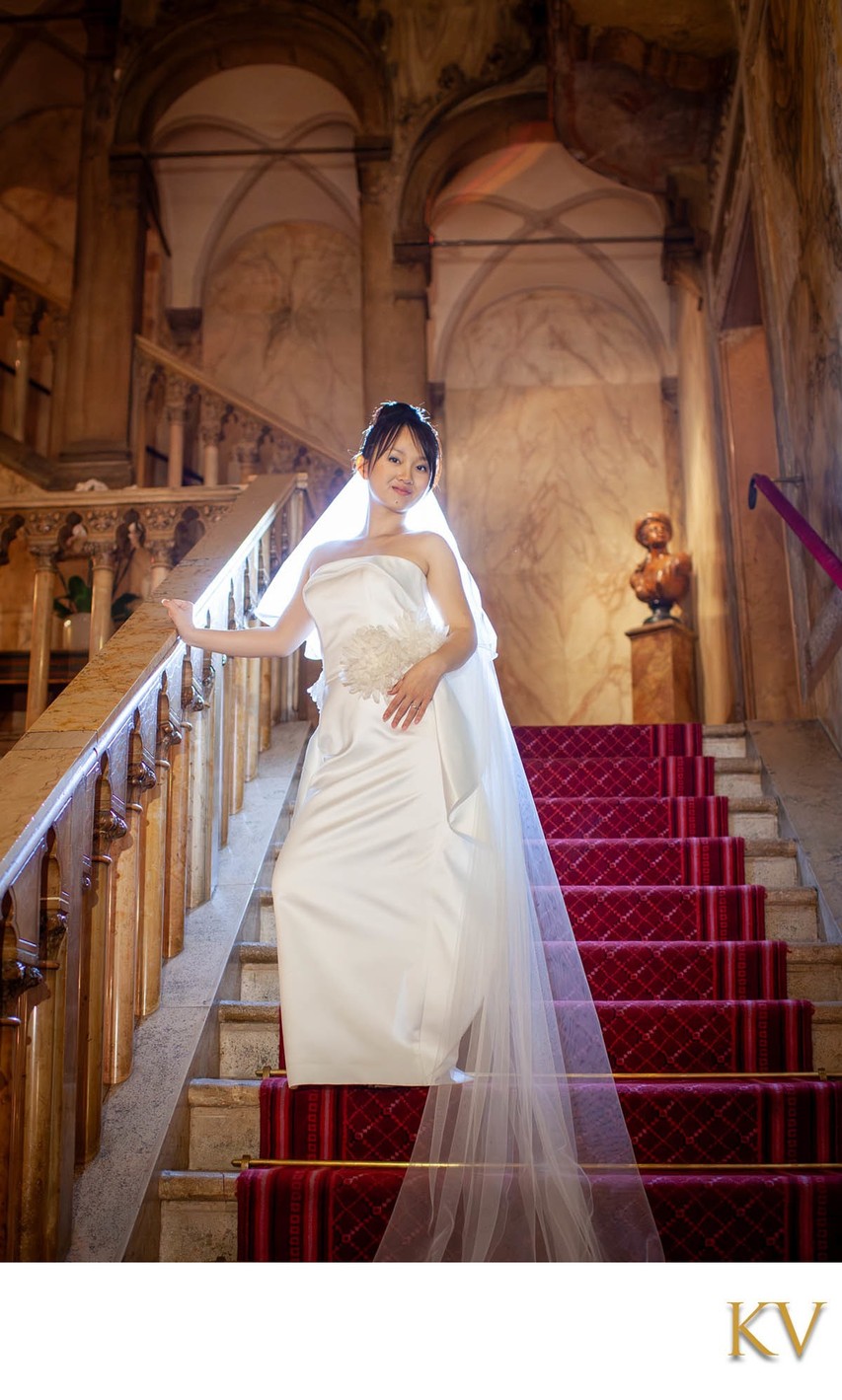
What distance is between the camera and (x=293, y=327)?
10273 mm

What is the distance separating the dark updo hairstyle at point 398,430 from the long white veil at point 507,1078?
299 millimetres

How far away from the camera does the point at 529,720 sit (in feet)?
31.5

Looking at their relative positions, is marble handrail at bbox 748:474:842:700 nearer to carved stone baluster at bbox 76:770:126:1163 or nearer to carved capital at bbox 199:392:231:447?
carved stone baluster at bbox 76:770:126:1163

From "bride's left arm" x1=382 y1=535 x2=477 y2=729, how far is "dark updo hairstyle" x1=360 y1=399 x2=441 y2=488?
227mm

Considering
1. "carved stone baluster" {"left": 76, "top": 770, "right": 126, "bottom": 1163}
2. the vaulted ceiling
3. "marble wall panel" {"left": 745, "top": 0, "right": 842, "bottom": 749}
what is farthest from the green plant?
"carved stone baluster" {"left": 76, "top": 770, "right": 126, "bottom": 1163}

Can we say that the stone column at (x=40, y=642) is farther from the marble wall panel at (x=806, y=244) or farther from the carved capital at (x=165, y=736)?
the marble wall panel at (x=806, y=244)

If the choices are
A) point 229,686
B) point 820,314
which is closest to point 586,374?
point 820,314

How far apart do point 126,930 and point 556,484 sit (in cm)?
780

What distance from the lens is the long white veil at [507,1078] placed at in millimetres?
2152

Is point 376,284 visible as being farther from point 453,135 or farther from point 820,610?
point 820,610

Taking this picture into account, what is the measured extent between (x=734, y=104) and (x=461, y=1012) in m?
5.41

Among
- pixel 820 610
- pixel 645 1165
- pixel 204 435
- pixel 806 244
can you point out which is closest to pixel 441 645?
pixel 645 1165

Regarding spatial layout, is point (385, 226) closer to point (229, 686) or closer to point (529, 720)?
point (529, 720)
